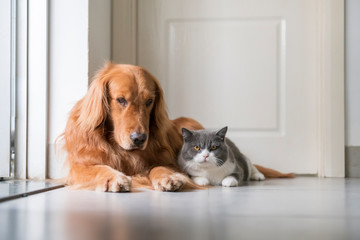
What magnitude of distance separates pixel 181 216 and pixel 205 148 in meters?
0.81

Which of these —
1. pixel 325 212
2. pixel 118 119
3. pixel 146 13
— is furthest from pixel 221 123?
pixel 325 212

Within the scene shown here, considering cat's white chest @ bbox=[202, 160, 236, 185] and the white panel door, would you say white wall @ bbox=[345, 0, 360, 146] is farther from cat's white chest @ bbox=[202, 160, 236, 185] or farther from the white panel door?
cat's white chest @ bbox=[202, 160, 236, 185]

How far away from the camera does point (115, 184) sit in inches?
57.3

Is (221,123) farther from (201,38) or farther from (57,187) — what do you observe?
(57,187)

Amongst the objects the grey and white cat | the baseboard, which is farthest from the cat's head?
the baseboard

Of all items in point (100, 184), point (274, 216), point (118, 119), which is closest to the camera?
point (274, 216)

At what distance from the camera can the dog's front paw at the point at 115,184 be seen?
146 cm

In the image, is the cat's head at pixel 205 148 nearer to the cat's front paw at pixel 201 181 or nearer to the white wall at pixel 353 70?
the cat's front paw at pixel 201 181

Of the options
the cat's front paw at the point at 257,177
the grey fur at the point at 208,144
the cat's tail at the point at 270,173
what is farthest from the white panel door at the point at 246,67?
the grey fur at the point at 208,144

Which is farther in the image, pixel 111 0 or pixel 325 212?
pixel 111 0

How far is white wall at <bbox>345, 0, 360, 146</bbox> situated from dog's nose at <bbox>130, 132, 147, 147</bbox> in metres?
1.40

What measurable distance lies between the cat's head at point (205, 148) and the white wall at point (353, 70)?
1.00 metres

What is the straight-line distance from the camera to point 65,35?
2086mm

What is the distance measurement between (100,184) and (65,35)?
0.94 metres
